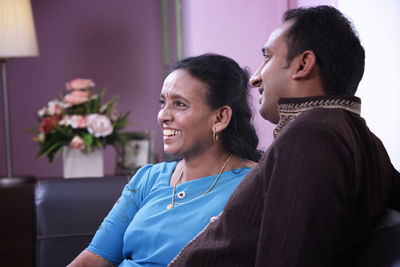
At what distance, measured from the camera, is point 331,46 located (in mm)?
893

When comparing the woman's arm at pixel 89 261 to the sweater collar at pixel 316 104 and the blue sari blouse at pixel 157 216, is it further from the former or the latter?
the sweater collar at pixel 316 104

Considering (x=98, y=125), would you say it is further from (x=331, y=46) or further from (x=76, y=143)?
(x=331, y=46)

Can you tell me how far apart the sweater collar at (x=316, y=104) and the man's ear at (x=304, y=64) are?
0.05 meters

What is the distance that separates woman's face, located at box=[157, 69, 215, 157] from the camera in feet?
4.76

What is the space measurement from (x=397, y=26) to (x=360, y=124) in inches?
20.2

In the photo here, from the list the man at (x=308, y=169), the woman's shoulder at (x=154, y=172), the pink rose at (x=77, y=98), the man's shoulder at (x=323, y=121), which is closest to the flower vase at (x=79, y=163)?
the pink rose at (x=77, y=98)

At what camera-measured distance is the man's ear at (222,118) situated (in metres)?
1.48

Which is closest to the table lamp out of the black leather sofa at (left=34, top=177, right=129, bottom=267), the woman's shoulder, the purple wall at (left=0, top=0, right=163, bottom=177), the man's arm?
the purple wall at (left=0, top=0, right=163, bottom=177)

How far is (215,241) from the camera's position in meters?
0.87

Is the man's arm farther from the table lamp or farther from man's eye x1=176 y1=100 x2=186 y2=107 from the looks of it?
the table lamp

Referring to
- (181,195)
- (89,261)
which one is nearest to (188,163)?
(181,195)

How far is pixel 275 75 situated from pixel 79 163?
68.6 inches

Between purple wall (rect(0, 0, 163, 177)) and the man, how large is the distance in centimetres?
261

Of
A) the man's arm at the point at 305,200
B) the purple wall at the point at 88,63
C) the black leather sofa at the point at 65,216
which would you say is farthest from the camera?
the purple wall at the point at 88,63
